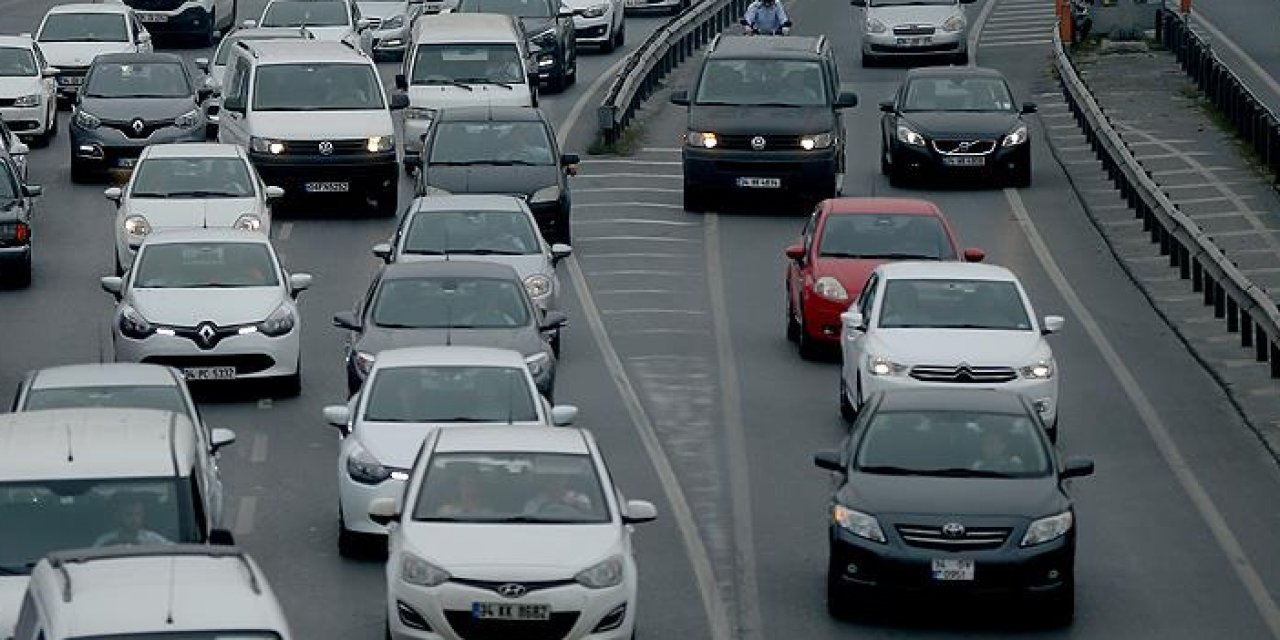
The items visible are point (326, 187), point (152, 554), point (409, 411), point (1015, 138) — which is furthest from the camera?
point (1015, 138)

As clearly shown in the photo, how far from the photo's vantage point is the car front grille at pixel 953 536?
20.2 m

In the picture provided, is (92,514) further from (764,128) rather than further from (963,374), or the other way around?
(764,128)

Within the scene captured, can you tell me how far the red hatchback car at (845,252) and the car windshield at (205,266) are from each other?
5.13 m

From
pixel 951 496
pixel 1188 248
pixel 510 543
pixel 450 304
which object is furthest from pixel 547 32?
pixel 510 543

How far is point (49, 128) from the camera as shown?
157ft

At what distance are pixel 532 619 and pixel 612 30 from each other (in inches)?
1685

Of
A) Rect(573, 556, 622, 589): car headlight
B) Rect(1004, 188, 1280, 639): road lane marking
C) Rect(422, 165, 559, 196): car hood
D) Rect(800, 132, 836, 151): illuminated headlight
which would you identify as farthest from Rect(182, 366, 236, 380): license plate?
Rect(800, 132, 836, 151): illuminated headlight

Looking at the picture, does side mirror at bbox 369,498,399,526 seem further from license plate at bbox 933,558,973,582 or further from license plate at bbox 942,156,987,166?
license plate at bbox 942,156,987,166

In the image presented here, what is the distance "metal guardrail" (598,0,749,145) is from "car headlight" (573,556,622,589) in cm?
2784

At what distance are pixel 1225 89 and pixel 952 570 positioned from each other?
96.9 feet

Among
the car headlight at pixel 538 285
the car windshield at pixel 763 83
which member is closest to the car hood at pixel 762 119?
the car windshield at pixel 763 83

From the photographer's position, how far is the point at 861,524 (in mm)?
20281

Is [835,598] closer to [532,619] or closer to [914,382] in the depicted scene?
[532,619]

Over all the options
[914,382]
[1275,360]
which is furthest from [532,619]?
[1275,360]
